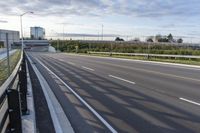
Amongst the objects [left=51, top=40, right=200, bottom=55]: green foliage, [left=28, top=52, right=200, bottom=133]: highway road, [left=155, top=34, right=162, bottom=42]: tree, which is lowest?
[left=28, top=52, right=200, bottom=133]: highway road

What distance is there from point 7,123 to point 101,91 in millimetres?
7326

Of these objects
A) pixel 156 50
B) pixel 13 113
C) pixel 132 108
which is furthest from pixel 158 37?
pixel 13 113

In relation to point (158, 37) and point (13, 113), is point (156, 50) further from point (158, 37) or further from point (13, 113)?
point (158, 37)

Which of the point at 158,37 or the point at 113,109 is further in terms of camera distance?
the point at 158,37

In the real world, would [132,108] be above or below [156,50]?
below

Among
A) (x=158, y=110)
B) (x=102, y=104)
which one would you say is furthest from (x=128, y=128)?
(x=102, y=104)

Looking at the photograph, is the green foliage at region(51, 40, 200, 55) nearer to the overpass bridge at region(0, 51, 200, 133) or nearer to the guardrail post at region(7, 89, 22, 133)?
the overpass bridge at region(0, 51, 200, 133)

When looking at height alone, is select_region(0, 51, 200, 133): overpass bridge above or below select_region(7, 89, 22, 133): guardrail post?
below

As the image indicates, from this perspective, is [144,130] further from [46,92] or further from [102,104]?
[46,92]

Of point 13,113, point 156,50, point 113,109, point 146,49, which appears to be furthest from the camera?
point 146,49

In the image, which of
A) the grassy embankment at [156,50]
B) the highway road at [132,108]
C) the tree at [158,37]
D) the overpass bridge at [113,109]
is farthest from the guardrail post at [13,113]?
the tree at [158,37]

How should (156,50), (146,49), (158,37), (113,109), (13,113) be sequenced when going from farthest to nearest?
(158,37), (146,49), (156,50), (113,109), (13,113)

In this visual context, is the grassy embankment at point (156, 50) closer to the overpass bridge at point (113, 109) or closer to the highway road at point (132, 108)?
the highway road at point (132, 108)

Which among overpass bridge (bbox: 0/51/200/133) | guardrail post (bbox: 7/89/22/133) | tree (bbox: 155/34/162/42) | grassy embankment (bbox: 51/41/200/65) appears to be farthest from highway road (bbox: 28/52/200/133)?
tree (bbox: 155/34/162/42)
